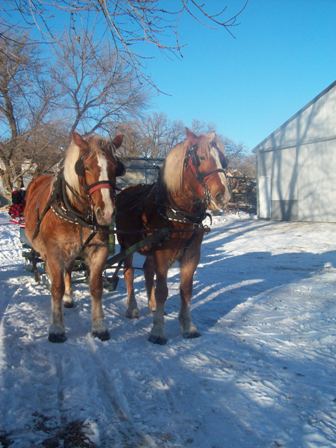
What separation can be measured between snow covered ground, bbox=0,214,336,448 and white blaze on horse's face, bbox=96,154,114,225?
1.33m

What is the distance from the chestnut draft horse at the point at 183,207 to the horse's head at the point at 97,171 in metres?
0.66

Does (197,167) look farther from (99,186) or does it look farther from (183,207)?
(99,186)

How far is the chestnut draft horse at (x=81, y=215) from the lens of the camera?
3.88 m

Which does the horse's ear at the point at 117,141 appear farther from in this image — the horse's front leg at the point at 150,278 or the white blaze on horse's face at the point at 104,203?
the horse's front leg at the point at 150,278

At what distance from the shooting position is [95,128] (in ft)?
92.5

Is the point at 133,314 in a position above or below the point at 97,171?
below

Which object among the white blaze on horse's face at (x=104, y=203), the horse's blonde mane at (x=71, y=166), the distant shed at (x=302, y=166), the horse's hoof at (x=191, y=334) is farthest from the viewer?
the distant shed at (x=302, y=166)

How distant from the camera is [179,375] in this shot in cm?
353

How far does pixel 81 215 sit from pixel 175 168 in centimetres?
111

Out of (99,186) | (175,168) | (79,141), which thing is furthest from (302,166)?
(99,186)

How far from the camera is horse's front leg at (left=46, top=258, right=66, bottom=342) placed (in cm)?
441

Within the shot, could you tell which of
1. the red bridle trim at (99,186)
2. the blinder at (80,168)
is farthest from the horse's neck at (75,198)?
the red bridle trim at (99,186)

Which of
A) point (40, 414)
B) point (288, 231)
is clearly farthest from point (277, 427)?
point (288, 231)

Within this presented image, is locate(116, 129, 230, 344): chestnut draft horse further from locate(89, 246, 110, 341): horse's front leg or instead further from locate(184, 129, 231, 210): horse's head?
locate(89, 246, 110, 341): horse's front leg
